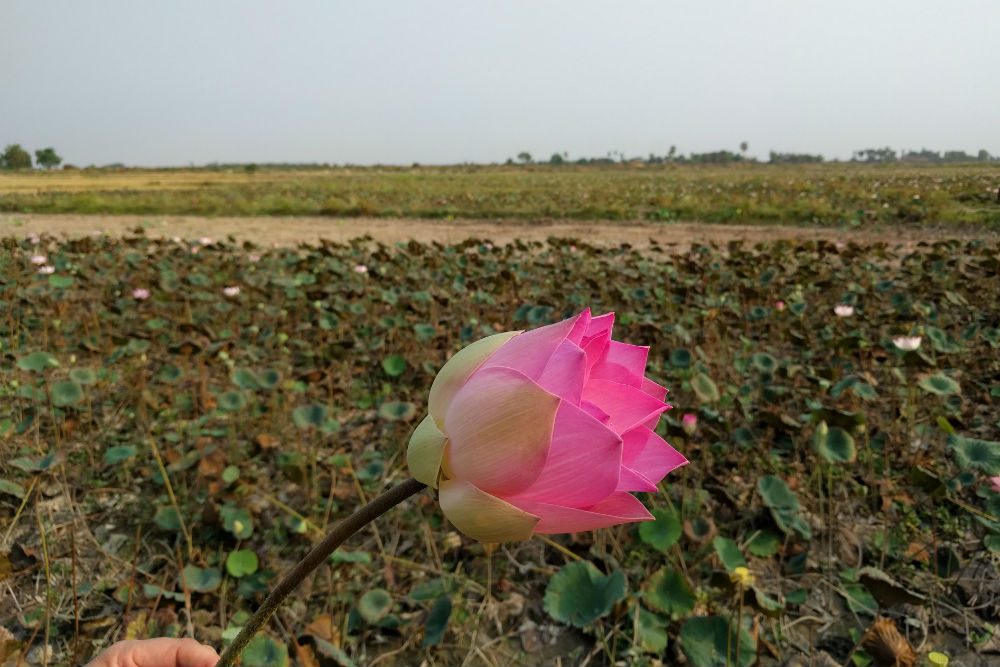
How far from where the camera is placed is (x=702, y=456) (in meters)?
2.19

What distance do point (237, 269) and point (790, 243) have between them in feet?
15.6

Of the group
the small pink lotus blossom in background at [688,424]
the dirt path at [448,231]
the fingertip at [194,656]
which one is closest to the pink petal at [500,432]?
the fingertip at [194,656]

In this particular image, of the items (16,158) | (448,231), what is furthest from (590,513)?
(16,158)

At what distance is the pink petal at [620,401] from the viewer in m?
0.40

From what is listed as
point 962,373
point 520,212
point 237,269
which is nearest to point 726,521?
point 962,373

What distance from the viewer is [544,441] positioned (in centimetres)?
36

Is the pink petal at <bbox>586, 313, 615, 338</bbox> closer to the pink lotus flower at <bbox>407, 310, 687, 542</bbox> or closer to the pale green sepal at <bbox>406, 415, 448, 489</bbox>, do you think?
the pink lotus flower at <bbox>407, 310, 687, 542</bbox>

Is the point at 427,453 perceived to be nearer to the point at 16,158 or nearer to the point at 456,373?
the point at 456,373

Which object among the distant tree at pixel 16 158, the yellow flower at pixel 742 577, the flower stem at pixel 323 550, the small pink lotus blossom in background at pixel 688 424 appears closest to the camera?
the flower stem at pixel 323 550

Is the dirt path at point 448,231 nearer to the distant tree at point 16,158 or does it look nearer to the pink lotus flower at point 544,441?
the pink lotus flower at point 544,441

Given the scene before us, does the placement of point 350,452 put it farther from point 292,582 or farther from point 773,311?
point 773,311

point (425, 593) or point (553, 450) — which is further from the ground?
point (553, 450)

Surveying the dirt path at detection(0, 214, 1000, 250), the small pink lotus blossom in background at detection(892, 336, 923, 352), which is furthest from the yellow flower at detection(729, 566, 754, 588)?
the dirt path at detection(0, 214, 1000, 250)

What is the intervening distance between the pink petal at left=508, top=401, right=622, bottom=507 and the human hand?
0.32m
